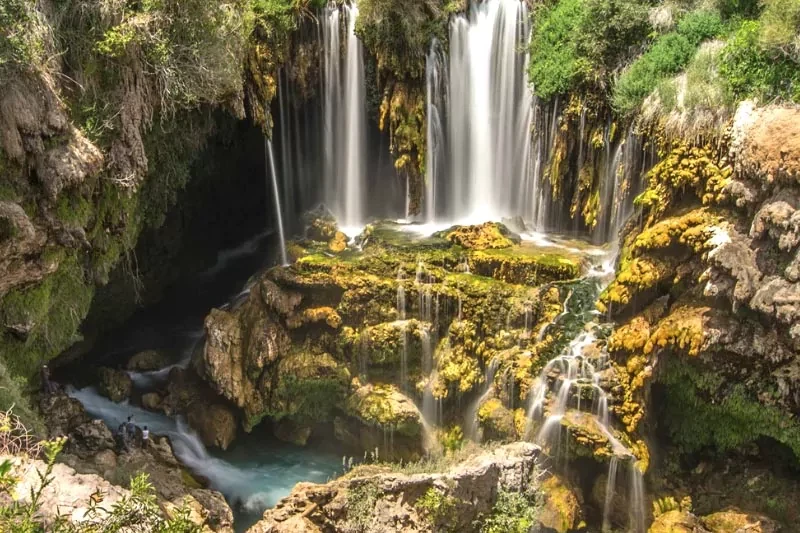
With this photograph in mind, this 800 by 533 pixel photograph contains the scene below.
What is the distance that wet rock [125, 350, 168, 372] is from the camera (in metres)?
14.7

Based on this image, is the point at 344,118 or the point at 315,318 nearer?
the point at 315,318

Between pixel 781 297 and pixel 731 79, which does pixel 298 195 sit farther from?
pixel 781 297

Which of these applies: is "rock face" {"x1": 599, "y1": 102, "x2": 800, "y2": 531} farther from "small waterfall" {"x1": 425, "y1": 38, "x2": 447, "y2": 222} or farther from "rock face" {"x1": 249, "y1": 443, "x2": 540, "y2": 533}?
"small waterfall" {"x1": 425, "y1": 38, "x2": 447, "y2": 222}

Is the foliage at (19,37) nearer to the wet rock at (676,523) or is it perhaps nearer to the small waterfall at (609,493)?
the small waterfall at (609,493)

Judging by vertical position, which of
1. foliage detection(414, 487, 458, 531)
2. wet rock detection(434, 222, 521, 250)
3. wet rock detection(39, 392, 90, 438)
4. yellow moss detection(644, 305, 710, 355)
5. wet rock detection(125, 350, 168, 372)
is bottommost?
wet rock detection(125, 350, 168, 372)

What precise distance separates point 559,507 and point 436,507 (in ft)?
9.82

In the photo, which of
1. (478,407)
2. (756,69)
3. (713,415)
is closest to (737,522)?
(713,415)

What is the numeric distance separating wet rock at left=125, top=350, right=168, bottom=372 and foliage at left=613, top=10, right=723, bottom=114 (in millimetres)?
11374

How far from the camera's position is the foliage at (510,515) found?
827 cm

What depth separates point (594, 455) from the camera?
10148 mm

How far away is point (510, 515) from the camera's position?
837cm

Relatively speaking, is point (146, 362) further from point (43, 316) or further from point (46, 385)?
point (43, 316)

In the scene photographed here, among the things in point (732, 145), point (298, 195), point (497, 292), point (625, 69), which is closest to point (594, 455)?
point (497, 292)

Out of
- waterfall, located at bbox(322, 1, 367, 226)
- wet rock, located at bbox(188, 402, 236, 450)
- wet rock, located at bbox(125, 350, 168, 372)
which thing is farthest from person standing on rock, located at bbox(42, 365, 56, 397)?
waterfall, located at bbox(322, 1, 367, 226)
